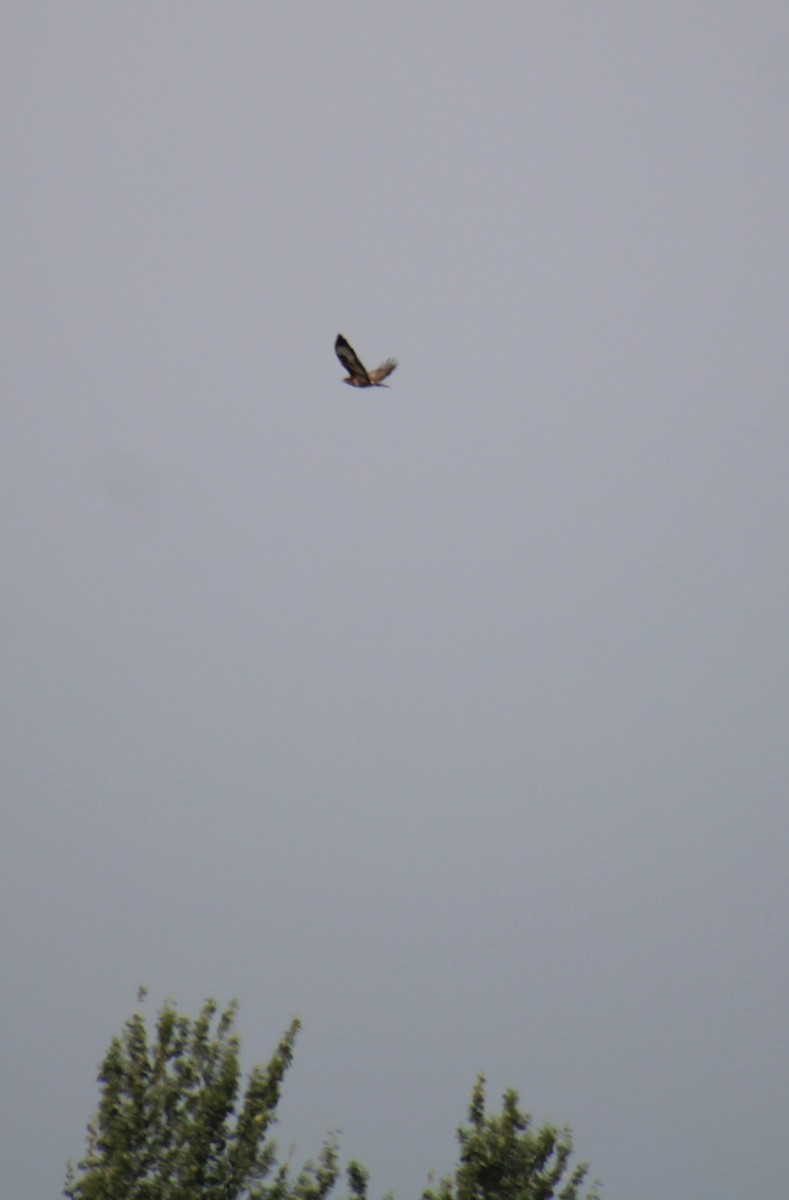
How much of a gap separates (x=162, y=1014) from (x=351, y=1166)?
380cm

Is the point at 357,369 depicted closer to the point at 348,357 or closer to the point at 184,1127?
the point at 348,357

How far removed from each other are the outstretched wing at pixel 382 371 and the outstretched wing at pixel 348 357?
304 millimetres

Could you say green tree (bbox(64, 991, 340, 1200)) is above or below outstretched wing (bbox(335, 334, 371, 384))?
below

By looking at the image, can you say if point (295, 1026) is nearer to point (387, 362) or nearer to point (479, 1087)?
point (479, 1087)

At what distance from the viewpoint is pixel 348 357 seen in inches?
688

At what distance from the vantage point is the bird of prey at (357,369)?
57.1 ft

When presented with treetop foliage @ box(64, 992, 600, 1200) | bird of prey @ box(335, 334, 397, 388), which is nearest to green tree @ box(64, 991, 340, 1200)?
treetop foliage @ box(64, 992, 600, 1200)

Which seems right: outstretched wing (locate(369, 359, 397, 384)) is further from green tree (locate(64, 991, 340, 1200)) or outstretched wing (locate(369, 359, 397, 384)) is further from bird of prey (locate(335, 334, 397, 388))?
green tree (locate(64, 991, 340, 1200))

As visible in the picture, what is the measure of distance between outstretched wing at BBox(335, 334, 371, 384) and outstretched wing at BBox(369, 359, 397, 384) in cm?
30

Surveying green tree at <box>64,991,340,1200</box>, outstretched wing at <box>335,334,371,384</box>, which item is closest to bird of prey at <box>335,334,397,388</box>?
outstretched wing at <box>335,334,371,384</box>

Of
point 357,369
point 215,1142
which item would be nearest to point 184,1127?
point 215,1142

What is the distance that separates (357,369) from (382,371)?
617 mm

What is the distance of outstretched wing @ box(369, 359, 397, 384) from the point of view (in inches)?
718

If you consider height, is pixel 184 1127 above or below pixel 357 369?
below
